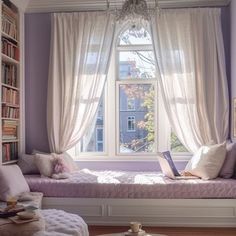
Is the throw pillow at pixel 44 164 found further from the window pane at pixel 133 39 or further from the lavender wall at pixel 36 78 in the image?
the window pane at pixel 133 39

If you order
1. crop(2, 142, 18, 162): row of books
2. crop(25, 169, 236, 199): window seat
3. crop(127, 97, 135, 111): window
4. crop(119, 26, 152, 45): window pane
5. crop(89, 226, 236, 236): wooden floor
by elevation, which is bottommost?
crop(89, 226, 236, 236): wooden floor

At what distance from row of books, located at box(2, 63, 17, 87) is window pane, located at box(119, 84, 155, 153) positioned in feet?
4.82

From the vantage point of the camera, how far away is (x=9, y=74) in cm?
477

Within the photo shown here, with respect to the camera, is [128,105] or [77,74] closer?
[77,74]

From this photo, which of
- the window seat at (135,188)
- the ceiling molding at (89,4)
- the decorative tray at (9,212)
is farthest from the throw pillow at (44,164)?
the ceiling molding at (89,4)

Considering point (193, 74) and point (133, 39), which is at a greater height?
point (133, 39)

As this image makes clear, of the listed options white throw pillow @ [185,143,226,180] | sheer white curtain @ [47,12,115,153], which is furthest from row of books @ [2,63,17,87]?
white throw pillow @ [185,143,226,180]

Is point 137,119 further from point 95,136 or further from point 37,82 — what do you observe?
point 37,82

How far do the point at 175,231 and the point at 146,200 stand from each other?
0.46 meters

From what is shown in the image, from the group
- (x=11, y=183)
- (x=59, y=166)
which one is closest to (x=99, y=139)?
(x=59, y=166)

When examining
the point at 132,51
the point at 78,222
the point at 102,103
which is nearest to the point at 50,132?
the point at 102,103

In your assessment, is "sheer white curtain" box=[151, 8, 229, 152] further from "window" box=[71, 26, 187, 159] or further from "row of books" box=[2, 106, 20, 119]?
"row of books" box=[2, 106, 20, 119]

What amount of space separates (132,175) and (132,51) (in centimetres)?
181

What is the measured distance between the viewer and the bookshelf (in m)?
4.55
